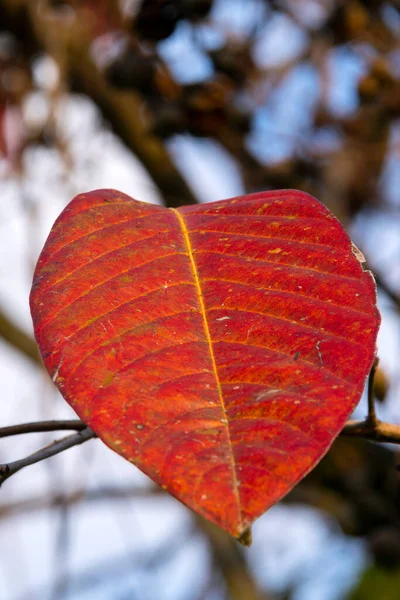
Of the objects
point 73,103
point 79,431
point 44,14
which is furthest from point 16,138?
point 79,431

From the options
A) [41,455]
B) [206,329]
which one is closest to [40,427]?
[41,455]

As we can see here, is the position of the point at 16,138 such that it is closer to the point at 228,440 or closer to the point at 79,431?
the point at 79,431

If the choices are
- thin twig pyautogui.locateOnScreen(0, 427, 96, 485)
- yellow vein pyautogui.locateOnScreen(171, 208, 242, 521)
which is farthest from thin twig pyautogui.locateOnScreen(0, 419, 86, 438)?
yellow vein pyautogui.locateOnScreen(171, 208, 242, 521)

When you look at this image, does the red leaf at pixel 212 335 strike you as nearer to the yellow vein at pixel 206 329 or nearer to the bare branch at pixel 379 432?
the yellow vein at pixel 206 329

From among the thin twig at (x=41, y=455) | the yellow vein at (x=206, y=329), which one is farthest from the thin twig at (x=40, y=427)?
the yellow vein at (x=206, y=329)

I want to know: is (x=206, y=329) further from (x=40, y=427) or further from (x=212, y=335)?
(x=40, y=427)

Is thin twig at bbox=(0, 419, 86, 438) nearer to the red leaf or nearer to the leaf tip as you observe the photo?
the red leaf
